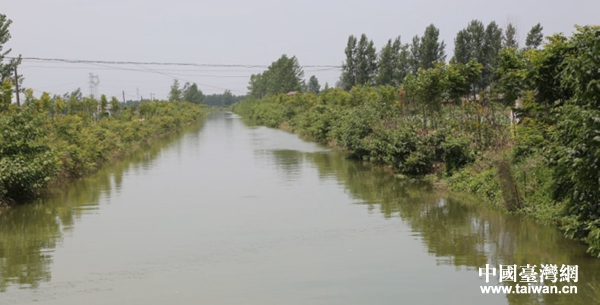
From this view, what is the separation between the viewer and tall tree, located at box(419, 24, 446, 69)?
1976 inches

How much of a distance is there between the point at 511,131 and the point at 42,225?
1197 centimetres

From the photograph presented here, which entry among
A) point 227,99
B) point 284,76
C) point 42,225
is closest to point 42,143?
point 42,225

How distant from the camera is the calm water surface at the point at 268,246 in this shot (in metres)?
9.06

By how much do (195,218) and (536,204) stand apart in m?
7.37

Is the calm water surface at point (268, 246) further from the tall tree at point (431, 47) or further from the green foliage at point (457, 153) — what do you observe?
the tall tree at point (431, 47)

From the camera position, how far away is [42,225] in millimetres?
14602

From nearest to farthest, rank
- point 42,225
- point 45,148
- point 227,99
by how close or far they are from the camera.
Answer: point 42,225, point 45,148, point 227,99

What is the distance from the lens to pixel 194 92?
4914 inches

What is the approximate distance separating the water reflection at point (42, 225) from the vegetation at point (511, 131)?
802 cm

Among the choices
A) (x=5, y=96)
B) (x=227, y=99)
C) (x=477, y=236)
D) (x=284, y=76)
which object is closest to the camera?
(x=477, y=236)

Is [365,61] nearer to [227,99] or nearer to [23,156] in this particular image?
[23,156]

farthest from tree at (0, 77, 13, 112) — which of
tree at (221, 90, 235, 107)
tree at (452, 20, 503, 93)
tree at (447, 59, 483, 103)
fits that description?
tree at (221, 90, 235, 107)

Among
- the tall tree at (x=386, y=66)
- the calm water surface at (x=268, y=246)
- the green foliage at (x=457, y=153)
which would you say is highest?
the tall tree at (x=386, y=66)

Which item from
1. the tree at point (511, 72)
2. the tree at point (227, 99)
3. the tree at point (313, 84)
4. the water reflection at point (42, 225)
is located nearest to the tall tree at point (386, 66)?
the water reflection at point (42, 225)
